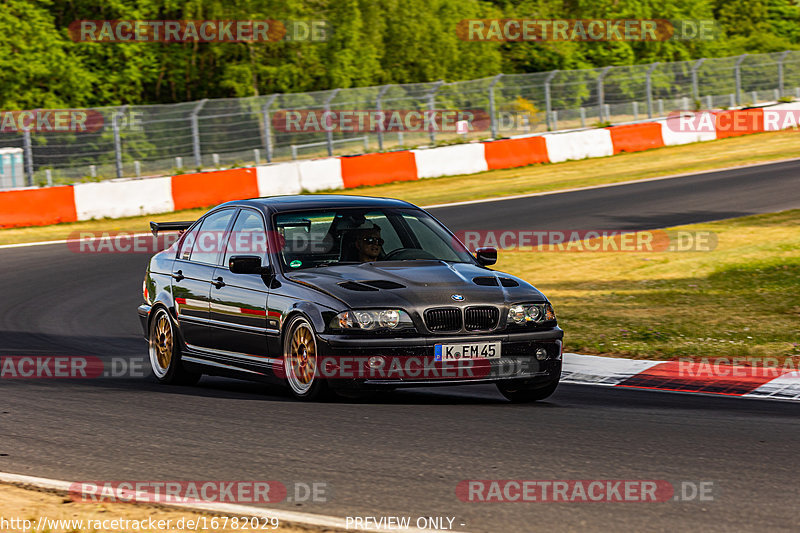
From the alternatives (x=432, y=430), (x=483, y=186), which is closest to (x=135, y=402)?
(x=432, y=430)

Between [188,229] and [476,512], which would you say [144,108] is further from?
A: [476,512]

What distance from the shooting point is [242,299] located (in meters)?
8.73

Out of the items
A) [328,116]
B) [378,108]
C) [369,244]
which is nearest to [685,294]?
[369,244]

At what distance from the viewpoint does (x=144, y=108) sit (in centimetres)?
2747

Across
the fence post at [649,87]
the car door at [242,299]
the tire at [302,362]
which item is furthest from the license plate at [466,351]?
the fence post at [649,87]

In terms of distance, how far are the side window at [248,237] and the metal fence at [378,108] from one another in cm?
1690

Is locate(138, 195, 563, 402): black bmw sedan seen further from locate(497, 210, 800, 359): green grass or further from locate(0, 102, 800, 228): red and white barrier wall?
locate(0, 102, 800, 228): red and white barrier wall

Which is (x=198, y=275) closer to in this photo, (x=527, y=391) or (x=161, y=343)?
(x=161, y=343)

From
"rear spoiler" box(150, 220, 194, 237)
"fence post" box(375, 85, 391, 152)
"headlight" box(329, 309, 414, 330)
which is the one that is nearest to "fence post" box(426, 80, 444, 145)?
"fence post" box(375, 85, 391, 152)

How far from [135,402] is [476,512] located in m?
4.01

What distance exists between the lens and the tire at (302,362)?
7840 millimetres

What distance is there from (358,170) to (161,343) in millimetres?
18339

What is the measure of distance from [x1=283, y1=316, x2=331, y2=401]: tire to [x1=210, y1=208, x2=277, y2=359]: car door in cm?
24

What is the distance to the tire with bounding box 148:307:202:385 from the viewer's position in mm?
9625
